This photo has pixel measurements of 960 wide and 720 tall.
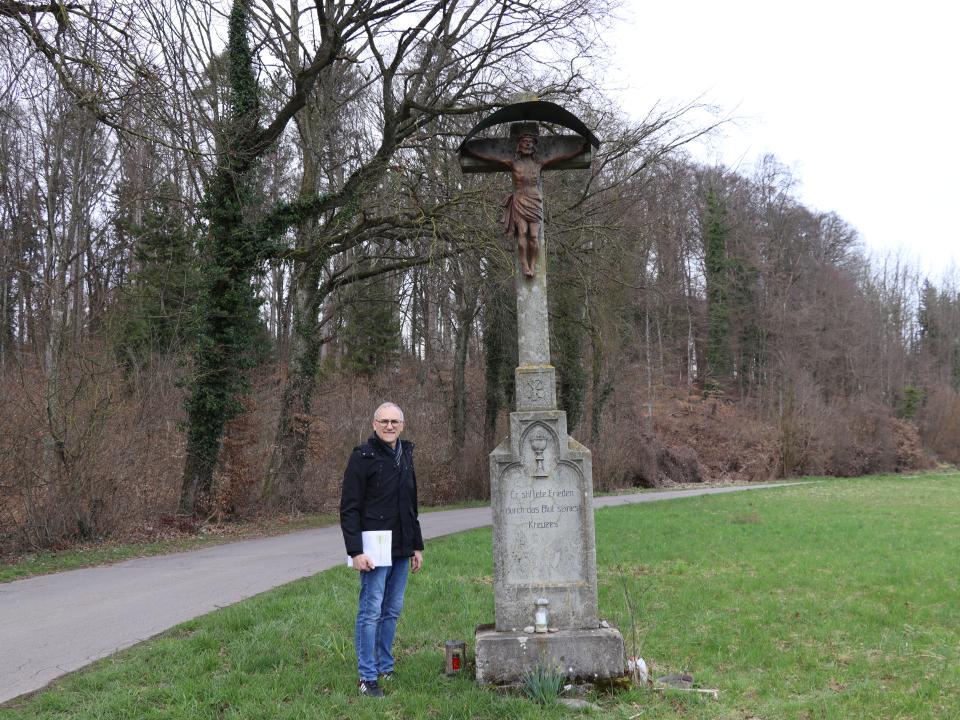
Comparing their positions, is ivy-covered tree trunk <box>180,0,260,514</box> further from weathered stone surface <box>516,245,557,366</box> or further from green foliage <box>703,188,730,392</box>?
green foliage <box>703,188,730,392</box>

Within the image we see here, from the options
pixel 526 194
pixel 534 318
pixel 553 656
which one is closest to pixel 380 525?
pixel 553 656

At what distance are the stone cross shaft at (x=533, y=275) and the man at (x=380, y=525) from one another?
41.6 inches

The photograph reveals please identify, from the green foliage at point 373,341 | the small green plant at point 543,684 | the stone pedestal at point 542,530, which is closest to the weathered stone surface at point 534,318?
the stone pedestal at point 542,530

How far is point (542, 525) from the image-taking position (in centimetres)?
597

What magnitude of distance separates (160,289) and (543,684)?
15686 millimetres

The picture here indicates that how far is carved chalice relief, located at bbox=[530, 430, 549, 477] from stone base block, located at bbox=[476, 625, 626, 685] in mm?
1179

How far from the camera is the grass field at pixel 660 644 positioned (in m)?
5.27

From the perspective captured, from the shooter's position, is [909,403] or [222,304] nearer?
[222,304]

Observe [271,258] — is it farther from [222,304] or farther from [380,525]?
[380,525]

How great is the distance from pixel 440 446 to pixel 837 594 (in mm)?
16626

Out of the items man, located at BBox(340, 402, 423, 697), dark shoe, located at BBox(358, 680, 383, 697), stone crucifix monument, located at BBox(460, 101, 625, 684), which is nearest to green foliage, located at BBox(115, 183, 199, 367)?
man, located at BBox(340, 402, 423, 697)

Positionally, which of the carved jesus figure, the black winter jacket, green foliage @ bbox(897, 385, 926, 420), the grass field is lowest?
the grass field

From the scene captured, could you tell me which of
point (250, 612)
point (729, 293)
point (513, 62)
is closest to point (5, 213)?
point (513, 62)

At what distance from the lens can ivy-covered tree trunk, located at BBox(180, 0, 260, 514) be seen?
15984 millimetres
